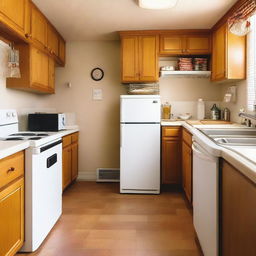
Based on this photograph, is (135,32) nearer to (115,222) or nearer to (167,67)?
(167,67)

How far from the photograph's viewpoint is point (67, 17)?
3.17 metres

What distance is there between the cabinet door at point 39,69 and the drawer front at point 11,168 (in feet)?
4.09

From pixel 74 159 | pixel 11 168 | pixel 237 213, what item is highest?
pixel 11 168

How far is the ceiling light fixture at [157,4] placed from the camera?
2.66 m

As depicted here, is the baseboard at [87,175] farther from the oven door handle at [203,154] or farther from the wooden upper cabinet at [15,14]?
the oven door handle at [203,154]

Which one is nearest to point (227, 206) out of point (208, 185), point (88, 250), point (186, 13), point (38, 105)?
point (208, 185)

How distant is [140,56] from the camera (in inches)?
145

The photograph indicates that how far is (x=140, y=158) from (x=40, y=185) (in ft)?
5.40

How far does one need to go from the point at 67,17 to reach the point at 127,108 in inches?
52.2

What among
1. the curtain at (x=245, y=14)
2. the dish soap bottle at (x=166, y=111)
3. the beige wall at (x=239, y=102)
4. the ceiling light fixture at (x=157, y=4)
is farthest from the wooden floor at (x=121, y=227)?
the ceiling light fixture at (x=157, y=4)

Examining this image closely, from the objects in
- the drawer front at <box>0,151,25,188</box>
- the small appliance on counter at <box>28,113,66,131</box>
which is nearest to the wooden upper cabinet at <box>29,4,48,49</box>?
the small appliance on counter at <box>28,113,66,131</box>

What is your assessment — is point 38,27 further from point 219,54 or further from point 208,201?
point 208,201

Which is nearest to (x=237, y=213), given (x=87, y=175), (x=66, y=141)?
(x=66, y=141)

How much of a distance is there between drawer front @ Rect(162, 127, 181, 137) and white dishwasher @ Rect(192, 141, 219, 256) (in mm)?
1508
